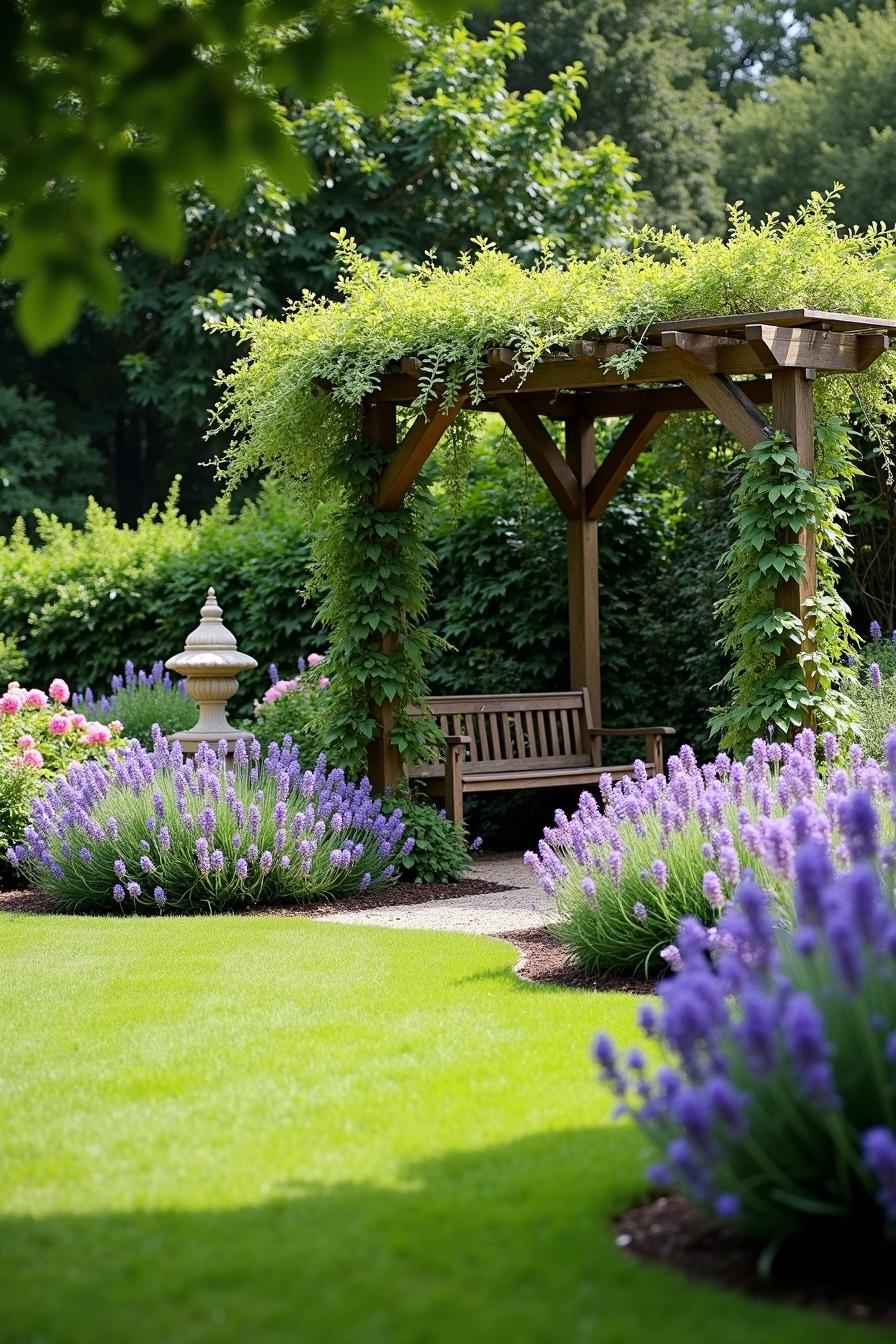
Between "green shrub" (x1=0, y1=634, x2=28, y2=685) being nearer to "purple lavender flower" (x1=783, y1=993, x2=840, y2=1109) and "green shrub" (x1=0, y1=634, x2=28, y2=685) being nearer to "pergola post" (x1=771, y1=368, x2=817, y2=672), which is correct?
"pergola post" (x1=771, y1=368, x2=817, y2=672)

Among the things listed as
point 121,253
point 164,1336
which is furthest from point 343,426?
point 121,253

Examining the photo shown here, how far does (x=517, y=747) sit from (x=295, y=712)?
163 centimetres

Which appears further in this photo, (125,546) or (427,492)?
(125,546)

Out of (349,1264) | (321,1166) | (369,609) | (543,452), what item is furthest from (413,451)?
(349,1264)

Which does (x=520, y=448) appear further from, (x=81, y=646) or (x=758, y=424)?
(x=81, y=646)

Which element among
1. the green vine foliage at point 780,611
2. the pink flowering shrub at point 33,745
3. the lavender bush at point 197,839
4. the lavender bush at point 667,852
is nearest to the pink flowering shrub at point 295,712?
the pink flowering shrub at point 33,745

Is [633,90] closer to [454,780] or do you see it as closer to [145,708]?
[145,708]

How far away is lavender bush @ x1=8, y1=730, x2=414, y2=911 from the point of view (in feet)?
27.4

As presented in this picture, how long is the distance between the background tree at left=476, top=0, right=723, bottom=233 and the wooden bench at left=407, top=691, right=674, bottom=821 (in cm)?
1451

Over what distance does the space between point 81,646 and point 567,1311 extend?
12.0 meters

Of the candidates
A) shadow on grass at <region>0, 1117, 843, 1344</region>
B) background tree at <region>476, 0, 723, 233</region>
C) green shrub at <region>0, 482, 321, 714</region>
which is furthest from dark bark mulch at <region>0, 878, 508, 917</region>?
background tree at <region>476, 0, 723, 233</region>

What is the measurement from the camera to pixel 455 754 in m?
9.95

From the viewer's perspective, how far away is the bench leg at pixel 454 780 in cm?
995

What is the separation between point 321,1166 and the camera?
12.6 feet
